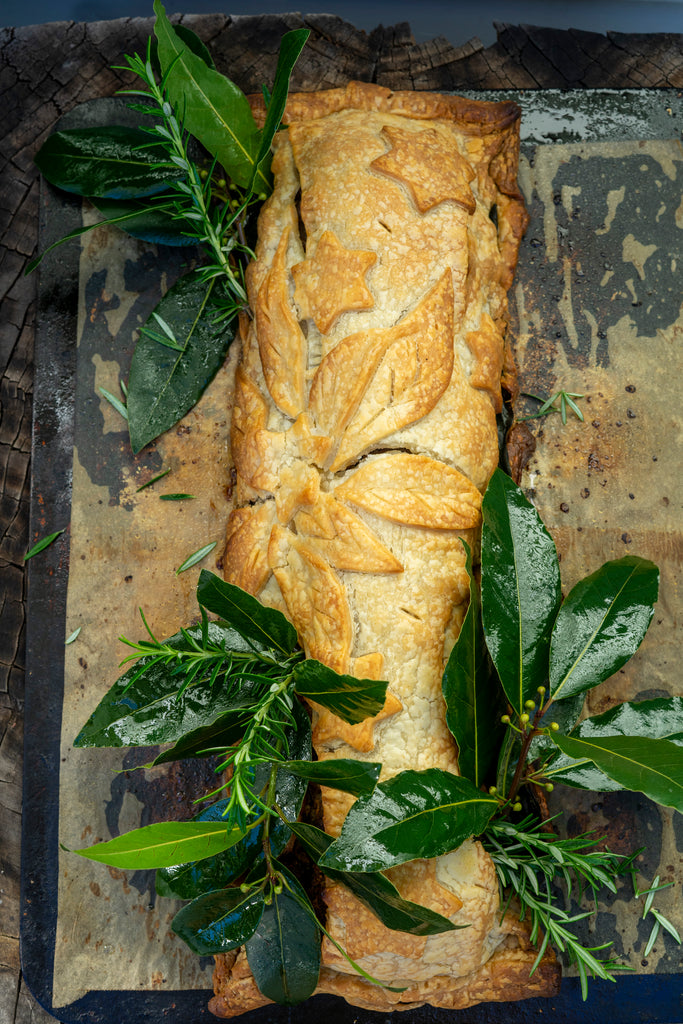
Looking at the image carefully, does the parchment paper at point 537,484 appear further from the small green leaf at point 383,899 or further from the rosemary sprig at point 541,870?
the small green leaf at point 383,899

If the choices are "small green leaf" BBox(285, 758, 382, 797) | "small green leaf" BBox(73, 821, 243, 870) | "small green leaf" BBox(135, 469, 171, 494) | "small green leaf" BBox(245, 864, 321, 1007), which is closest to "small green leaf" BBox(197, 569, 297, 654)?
"small green leaf" BBox(285, 758, 382, 797)

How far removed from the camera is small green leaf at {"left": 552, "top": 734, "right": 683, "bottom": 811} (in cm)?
136

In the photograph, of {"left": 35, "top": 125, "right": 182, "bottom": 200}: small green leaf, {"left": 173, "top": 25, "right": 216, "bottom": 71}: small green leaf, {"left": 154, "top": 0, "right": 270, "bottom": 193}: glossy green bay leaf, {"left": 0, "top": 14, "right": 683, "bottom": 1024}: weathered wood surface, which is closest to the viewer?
{"left": 154, "top": 0, "right": 270, "bottom": 193}: glossy green bay leaf

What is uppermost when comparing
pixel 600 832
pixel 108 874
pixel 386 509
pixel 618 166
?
pixel 618 166

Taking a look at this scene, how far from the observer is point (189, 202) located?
75.7 inches

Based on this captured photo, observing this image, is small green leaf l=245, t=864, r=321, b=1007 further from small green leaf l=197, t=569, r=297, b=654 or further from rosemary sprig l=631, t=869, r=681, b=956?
rosemary sprig l=631, t=869, r=681, b=956

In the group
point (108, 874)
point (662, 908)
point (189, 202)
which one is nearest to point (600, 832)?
point (662, 908)

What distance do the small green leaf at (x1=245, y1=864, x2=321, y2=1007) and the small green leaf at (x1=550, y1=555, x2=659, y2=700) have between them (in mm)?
695

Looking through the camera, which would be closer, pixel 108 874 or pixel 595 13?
pixel 108 874

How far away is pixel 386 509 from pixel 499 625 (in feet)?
1.10

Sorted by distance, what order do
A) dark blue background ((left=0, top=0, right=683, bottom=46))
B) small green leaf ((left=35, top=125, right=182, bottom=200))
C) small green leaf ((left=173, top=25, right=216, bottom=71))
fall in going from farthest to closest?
1. dark blue background ((left=0, top=0, right=683, bottom=46))
2. small green leaf ((left=35, top=125, right=182, bottom=200))
3. small green leaf ((left=173, top=25, right=216, bottom=71))

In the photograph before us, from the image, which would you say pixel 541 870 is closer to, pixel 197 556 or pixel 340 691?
pixel 340 691

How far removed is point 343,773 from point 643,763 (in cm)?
56

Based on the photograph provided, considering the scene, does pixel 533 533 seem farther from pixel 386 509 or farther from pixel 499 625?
pixel 386 509
